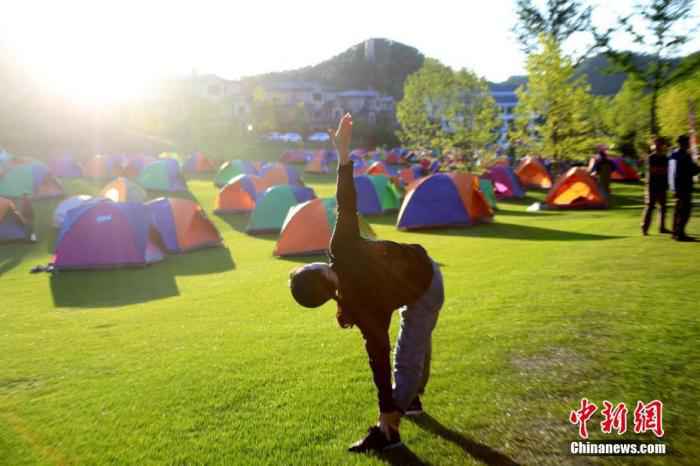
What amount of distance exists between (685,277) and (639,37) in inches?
1034

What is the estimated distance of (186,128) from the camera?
72.9m

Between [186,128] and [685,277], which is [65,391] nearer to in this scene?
[685,277]

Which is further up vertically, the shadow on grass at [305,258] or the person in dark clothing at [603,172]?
the person in dark clothing at [603,172]

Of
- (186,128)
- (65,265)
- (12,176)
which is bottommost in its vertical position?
(65,265)

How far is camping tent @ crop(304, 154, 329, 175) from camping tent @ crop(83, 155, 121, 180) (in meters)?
14.6

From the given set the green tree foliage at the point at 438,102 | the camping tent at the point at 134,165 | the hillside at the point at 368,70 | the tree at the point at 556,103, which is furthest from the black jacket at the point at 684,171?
the hillside at the point at 368,70

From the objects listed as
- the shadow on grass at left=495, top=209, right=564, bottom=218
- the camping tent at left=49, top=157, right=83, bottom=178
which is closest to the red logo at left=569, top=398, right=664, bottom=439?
the shadow on grass at left=495, top=209, right=564, bottom=218

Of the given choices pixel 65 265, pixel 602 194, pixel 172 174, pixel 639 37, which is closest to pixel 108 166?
pixel 172 174

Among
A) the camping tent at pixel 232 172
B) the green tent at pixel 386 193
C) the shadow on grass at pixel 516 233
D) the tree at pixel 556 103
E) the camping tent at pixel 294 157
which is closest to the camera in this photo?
the shadow on grass at pixel 516 233

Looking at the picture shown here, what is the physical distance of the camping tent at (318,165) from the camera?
42.8 m

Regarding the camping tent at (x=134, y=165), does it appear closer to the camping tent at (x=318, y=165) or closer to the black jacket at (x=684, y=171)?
the camping tent at (x=318, y=165)

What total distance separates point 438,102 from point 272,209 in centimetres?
3828

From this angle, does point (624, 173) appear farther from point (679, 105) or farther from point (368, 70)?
point (368, 70)

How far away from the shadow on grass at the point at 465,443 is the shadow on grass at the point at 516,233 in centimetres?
946
